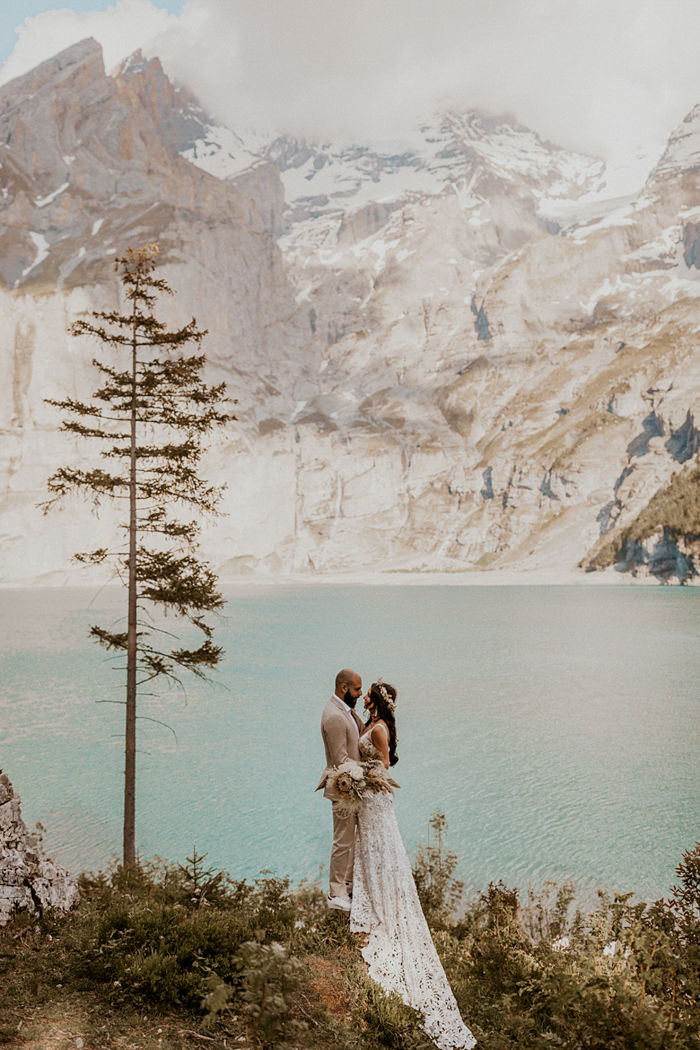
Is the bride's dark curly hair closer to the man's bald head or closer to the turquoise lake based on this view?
the man's bald head

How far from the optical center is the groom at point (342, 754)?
7.71 m

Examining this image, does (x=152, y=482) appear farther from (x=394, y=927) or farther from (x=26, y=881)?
(x=394, y=927)

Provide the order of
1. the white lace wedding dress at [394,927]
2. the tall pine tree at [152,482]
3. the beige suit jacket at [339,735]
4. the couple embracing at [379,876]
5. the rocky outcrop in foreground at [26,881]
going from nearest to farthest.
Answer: the white lace wedding dress at [394,927] → the couple embracing at [379,876] → the rocky outcrop in foreground at [26,881] → the beige suit jacket at [339,735] → the tall pine tree at [152,482]

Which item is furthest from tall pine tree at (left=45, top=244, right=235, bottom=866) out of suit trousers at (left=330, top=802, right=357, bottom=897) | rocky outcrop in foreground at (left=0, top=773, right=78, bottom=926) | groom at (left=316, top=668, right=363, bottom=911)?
suit trousers at (left=330, top=802, right=357, bottom=897)

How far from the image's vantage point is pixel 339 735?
25.3 feet

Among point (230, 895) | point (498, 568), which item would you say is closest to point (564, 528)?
point (498, 568)

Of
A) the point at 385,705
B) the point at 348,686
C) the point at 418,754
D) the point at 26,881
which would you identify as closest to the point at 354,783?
the point at 385,705

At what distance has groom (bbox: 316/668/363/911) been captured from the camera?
7707 millimetres

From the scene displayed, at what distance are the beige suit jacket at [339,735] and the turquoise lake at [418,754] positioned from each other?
10332 mm

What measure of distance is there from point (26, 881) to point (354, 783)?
3.89m

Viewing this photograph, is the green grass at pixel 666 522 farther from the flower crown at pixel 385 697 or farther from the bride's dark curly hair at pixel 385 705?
the flower crown at pixel 385 697

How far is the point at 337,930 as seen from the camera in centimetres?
753

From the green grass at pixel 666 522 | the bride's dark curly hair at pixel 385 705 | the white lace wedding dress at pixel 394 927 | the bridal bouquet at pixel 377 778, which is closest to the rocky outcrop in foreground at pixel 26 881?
the white lace wedding dress at pixel 394 927

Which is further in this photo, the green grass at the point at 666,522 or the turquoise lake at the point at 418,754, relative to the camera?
the green grass at the point at 666,522
